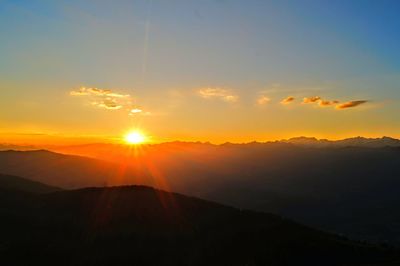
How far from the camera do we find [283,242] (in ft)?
149

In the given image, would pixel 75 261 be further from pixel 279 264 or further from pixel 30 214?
pixel 279 264

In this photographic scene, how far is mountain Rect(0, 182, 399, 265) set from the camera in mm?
44469

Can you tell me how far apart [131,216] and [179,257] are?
1357 centimetres

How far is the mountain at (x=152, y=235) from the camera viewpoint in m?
44.5

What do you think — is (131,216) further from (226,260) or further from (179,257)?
(226,260)

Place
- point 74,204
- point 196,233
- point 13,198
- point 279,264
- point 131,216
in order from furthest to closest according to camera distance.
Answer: point 13,198 < point 74,204 < point 131,216 < point 196,233 < point 279,264

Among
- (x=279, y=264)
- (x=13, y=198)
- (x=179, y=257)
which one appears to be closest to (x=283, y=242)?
(x=279, y=264)

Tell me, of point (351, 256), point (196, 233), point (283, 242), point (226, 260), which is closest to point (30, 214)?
point (196, 233)

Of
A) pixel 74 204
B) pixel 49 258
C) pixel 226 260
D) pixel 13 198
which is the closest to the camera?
pixel 226 260

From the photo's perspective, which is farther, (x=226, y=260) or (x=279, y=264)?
(x=226, y=260)

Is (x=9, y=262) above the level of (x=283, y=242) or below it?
below

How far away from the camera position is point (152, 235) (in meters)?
54.6

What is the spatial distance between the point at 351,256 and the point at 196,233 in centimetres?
1870

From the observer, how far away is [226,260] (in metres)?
45.4
